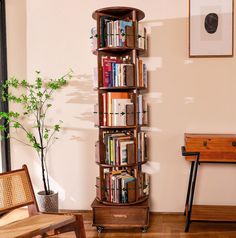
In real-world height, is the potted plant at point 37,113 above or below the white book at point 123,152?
above

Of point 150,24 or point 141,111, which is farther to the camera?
point 150,24

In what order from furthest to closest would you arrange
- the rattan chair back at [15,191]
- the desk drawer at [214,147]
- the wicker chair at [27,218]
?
1. the desk drawer at [214,147]
2. the rattan chair back at [15,191]
3. the wicker chair at [27,218]

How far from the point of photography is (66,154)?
3443mm

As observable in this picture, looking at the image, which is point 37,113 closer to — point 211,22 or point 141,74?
point 141,74

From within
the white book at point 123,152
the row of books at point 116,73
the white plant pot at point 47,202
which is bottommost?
the white plant pot at point 47,202

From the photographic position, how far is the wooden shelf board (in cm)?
291

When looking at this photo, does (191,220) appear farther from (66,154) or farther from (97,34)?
(97,34)

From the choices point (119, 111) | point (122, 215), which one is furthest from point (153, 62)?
point (122, 215)

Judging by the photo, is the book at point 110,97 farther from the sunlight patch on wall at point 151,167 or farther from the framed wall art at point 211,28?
the framed wall art at point 211,28

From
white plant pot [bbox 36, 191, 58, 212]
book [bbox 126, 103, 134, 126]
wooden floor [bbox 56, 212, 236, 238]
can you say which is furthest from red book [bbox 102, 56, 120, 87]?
wooden floor [bbox 56, 212, 236, 238]

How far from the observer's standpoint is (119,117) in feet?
9.37

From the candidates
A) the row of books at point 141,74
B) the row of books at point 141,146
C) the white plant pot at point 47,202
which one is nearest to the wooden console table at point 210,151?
the row of books at point 141,146

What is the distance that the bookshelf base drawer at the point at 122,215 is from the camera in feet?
9.52

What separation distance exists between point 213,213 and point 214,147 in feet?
2.13
